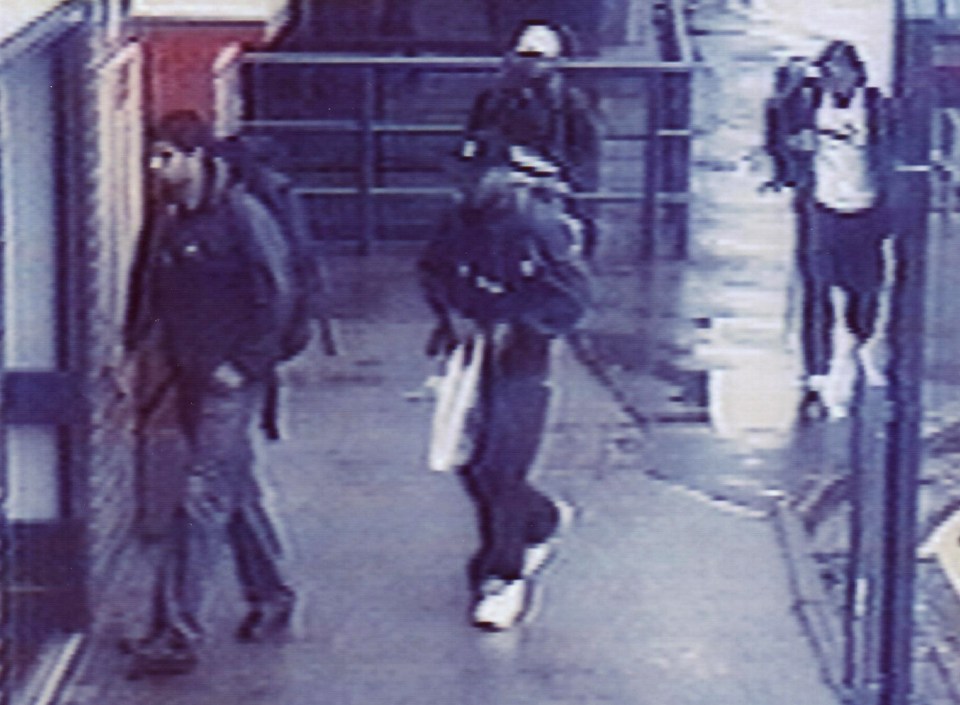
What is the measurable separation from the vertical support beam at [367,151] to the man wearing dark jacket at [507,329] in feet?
0.53

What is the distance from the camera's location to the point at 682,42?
283 inches

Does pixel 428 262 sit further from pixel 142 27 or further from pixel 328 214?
pixel 142 27

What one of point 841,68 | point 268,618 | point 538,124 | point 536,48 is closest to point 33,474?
point 268,618

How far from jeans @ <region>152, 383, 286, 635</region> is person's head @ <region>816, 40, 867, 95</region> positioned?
1521mm

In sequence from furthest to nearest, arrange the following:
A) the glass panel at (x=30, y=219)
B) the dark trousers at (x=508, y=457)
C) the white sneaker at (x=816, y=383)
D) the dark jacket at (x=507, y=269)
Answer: the white sneaker at (x=816, y=383), the dark trousers at (x=508, y=457), the dark jacket at (x=507, y=269), the glass panel at (x=30, y=219)

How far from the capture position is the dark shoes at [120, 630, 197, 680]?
6.96 metres

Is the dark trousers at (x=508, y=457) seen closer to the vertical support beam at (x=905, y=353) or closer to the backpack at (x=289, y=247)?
the backpack at (x=289, y=247)

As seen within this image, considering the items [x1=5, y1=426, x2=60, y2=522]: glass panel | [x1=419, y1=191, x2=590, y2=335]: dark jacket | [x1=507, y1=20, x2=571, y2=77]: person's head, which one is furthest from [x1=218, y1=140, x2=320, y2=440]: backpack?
[x1=507, y1=20, x2=571, y2=77]: person's head

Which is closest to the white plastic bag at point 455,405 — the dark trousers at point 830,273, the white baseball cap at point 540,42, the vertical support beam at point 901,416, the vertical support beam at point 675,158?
the vertical support beam at point 675,158

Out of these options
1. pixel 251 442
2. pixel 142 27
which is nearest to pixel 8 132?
pixel 142 27

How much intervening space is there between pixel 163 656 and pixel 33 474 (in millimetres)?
536

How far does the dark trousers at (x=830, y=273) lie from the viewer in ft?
23.6

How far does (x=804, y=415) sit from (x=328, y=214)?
4.18 feet

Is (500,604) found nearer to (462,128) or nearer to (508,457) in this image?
(508,457)
